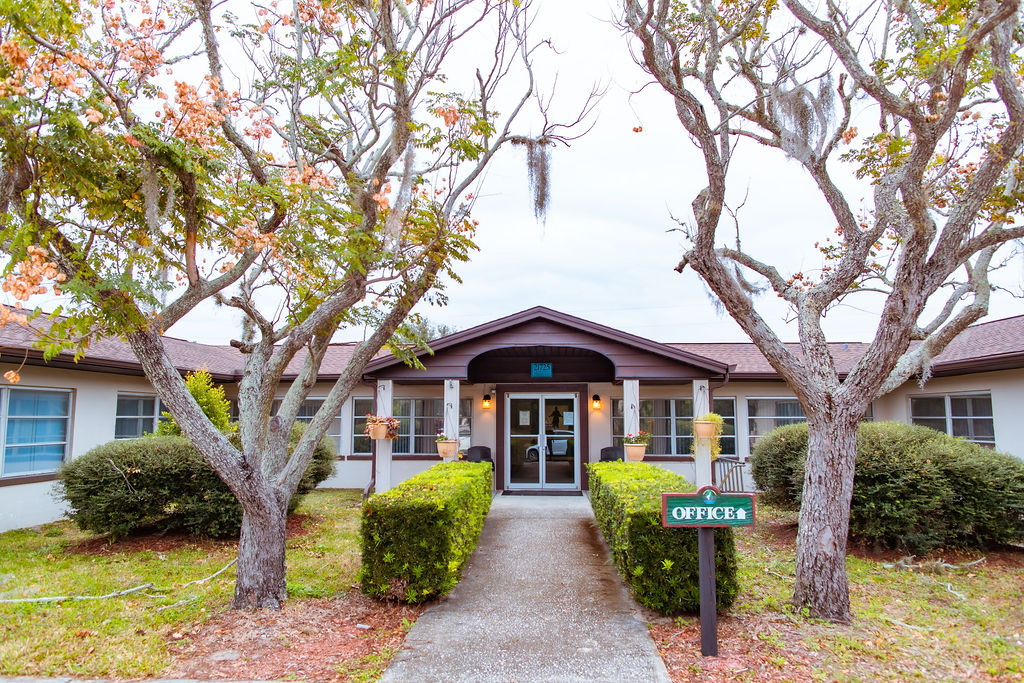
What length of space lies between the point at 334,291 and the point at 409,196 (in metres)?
1.27

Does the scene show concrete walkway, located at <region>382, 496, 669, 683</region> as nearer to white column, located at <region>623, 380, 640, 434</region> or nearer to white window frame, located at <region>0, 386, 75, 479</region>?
white column, located at <region>623, 380, 640, 434</region>

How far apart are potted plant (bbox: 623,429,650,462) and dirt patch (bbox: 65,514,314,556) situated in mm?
6010

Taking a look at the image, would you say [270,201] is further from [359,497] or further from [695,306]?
[695,306]

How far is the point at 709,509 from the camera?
4965mm

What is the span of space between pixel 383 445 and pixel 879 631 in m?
9.79

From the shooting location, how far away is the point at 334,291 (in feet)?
21.8

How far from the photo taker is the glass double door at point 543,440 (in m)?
13.9

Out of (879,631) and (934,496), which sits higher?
(934,496)

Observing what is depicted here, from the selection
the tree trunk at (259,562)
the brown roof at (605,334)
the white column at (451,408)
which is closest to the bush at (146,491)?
the brown roof at (605,334)

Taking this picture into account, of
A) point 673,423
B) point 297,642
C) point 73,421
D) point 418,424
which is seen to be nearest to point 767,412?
point 673,423

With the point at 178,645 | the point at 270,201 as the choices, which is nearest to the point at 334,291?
the point at 270,201

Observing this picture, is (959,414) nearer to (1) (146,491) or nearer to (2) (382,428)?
(2) (382,428)

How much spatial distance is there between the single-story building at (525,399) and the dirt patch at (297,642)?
6.58 meters

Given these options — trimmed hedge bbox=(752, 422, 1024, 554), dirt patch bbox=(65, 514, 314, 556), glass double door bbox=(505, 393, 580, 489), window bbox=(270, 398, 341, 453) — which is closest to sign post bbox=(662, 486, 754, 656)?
trimmed hedge bbox=(752, 422, 1024, 554)
